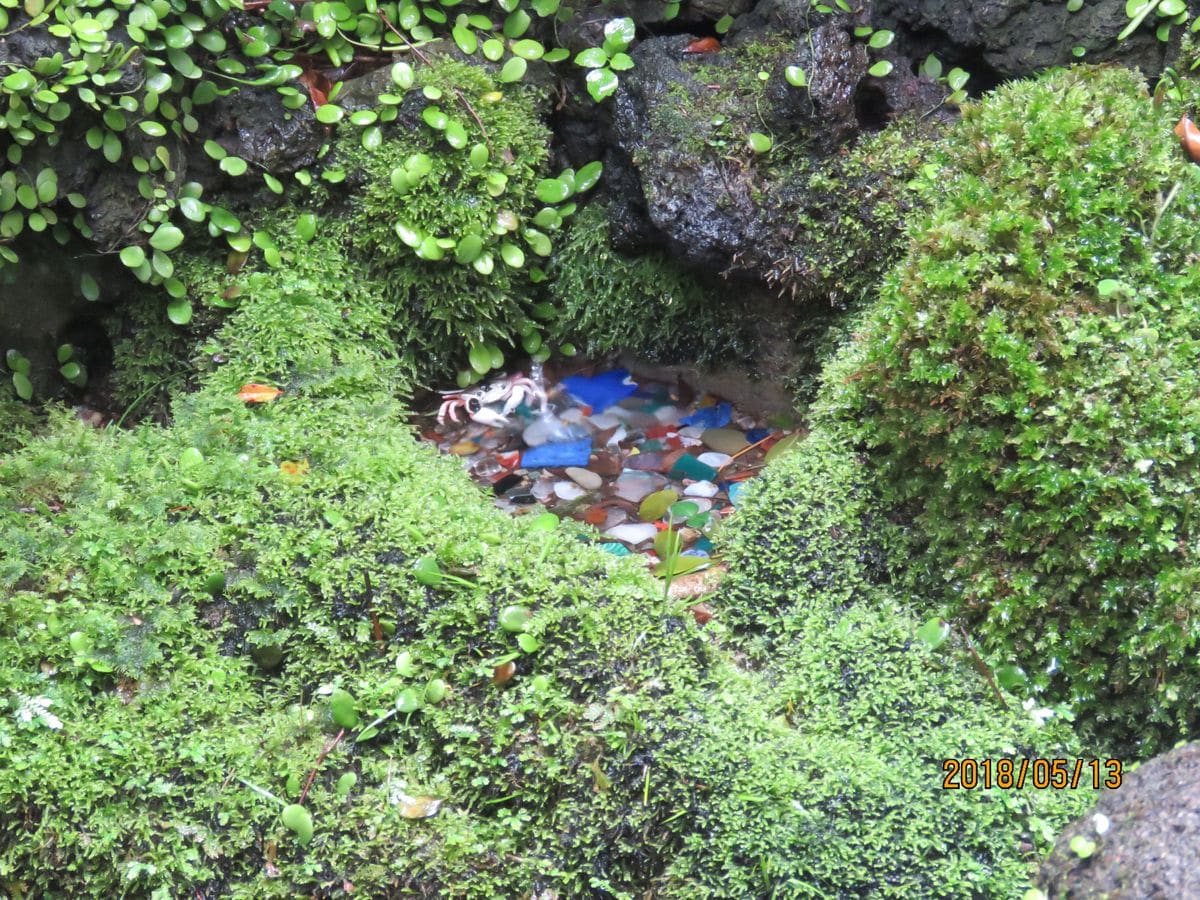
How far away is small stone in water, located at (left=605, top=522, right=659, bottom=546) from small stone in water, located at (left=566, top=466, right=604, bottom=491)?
0.81 ft

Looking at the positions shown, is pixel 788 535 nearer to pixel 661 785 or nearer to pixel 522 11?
pixel 661 785

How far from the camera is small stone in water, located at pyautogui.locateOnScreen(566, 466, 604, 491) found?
371 centimetres

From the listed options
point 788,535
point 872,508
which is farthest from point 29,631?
point 872,508

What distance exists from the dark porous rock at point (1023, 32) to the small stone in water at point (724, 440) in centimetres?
158

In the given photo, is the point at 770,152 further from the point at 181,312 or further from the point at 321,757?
the point at 321,757

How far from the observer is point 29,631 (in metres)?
2.54

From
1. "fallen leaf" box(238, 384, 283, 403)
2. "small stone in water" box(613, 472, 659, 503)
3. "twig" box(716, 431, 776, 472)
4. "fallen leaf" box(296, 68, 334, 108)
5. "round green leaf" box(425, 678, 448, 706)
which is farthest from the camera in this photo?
"fallen leaf" box(296, 68, 334, 108)

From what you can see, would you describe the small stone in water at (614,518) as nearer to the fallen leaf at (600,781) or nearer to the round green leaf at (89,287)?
the fallen leaf at (600,781)

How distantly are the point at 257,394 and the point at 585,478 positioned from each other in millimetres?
1164

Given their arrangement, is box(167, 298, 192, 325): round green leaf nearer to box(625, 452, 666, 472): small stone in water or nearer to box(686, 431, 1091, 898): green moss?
box(625, 452, 666, 472): small stone in water

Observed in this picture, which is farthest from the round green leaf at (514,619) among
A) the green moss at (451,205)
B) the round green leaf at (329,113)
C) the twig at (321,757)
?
the round green leaf at (329,113)

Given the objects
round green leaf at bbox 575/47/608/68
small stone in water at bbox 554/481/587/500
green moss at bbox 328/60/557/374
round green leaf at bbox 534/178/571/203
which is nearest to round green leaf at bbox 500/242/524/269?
green moss at bbox 328/60/557/374

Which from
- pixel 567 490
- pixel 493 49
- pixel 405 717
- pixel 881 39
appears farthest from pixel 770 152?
pixel 405 717

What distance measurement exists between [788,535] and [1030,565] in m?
0.64
